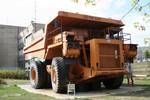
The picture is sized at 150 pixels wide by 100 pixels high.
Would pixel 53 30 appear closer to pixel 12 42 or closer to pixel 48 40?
pixel 48 40

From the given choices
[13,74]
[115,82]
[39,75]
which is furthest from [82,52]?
[13,74]

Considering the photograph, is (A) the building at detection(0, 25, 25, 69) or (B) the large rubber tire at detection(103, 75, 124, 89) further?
(A) the building at detection(0, 25, 25, 69)

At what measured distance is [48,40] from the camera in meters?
16.1

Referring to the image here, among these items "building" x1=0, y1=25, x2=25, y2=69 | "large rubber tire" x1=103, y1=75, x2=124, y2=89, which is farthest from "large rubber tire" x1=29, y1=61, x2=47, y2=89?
"building" x1=0, y1=25, x2=25, y2=69

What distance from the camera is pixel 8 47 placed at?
72000 millimetres

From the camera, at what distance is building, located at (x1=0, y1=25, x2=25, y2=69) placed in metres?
70.9

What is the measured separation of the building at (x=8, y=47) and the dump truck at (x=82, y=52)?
55035 millimetres

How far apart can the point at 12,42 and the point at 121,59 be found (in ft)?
195

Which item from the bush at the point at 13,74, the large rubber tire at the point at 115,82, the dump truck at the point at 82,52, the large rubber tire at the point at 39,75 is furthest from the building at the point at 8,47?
the large rubber tire at the point at 115,82

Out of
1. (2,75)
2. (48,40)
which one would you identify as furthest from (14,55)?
(48,40)

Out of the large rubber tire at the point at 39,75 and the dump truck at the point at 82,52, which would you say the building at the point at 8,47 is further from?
the dump truck at the point at 82,52

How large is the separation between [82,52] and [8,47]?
59.0 m

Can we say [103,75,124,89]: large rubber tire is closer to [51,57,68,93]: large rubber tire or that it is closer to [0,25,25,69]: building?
Answer: [51,57,68,93]: large rubber tire

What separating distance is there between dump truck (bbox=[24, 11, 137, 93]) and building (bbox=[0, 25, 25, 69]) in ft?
181
